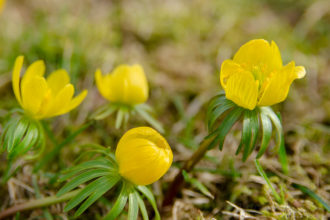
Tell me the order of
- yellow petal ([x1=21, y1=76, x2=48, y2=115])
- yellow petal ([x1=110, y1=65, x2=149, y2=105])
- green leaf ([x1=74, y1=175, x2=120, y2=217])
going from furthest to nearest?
1. yellow petal ([x1=110, y1=65, x2=149, y2=105])
2. yellow petal ([x1=21, y1=76, x2=48, y2=115])
3. green leaf ([x1=74, y1=175, x2=120, y2=217])

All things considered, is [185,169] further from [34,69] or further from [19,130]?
[34,69]

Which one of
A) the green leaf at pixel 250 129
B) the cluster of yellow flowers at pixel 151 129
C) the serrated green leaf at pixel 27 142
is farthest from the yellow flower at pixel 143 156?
the serrated green leaf at pixel 27 142

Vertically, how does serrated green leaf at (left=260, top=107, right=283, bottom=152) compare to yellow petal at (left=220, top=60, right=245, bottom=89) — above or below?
below

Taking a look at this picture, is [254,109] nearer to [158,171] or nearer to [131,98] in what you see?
[158,171]

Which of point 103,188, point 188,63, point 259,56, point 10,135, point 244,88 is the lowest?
point 103,188

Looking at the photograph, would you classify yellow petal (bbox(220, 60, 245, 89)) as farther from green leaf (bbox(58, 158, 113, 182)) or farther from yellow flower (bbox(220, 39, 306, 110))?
green leaf (bbox(58, 158, 113, 182))

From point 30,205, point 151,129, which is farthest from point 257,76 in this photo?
point 30,205

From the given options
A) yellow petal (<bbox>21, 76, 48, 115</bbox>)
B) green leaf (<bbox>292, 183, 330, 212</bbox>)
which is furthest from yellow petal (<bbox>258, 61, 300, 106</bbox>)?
yellow petal (<bbox>21, 76, 48, 115</bbox>)
